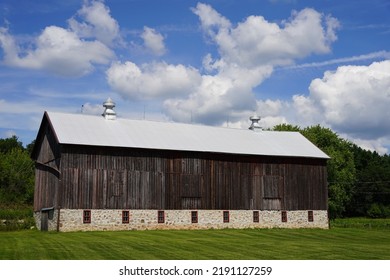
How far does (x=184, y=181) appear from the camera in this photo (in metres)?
39.4

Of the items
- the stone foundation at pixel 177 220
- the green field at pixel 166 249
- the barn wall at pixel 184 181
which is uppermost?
the barn wall at pixel 184 181

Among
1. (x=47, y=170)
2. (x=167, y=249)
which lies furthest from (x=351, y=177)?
(x=167, y=249)

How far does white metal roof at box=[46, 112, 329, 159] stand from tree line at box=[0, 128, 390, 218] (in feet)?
56.8

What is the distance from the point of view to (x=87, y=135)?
121 feet

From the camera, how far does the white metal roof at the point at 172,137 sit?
37.2m

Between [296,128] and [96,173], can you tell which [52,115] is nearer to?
[96,173]

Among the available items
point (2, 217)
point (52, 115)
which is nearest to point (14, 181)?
point (2, 217)

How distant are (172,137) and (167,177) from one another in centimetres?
357

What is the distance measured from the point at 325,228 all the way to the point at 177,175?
13670 millimetres

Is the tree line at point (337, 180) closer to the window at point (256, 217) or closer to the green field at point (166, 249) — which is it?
the window at point (256, 217)

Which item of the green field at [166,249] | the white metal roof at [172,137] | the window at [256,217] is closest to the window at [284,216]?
the window at [256,217]

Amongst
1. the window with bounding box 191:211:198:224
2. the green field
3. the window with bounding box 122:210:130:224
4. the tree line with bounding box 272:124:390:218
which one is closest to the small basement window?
the window with bounding box 191:211:198:224

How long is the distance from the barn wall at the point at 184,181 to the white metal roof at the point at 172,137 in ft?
1.75

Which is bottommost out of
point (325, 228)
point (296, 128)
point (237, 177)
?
point (325, 228)
